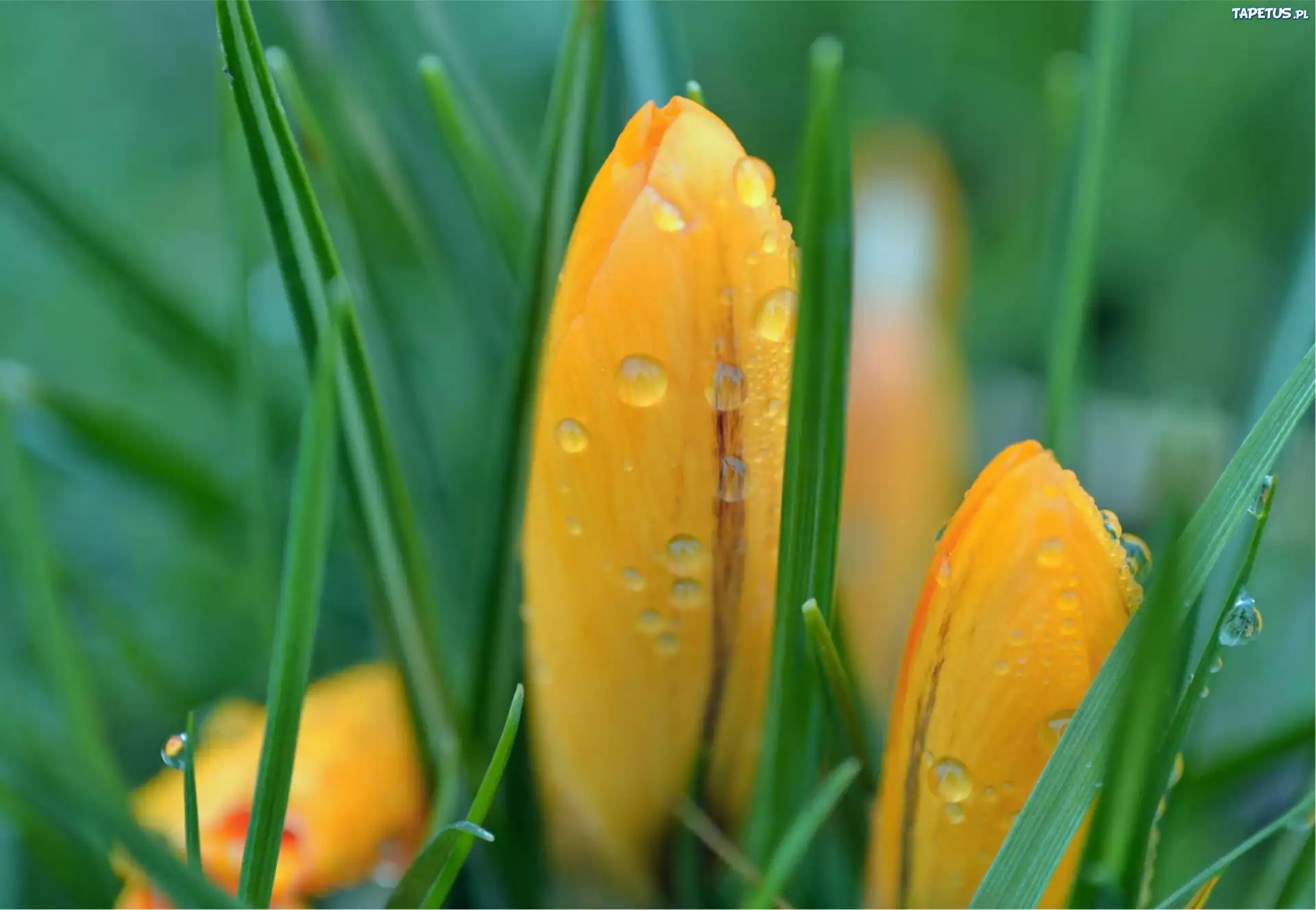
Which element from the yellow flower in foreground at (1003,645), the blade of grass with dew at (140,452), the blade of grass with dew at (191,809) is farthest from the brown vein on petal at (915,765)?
the blade of grass with dew at (140,452)

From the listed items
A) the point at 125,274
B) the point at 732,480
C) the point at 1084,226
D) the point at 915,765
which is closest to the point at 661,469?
the point at 732,480

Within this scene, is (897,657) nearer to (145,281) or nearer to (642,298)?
(642,298)

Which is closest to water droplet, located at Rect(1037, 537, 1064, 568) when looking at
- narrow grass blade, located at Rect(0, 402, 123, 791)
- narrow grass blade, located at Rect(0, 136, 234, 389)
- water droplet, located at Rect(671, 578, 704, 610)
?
water droplet, located at Rect(671, 578, 704, 610)

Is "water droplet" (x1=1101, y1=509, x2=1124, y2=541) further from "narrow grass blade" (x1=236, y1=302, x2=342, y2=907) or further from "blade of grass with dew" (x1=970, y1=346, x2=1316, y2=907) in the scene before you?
"narrow grass blade" (x1=236, y1=302, x2=342, y2=907)

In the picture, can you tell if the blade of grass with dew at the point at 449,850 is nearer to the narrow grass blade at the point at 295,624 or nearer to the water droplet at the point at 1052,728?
the narrow grass blade at the point at 295,624

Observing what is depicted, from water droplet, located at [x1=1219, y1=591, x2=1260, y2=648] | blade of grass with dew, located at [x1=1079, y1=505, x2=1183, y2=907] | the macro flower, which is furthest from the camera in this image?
the macro flower

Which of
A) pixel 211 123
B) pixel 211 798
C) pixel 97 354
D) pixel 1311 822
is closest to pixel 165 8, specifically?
pixel 211 123
